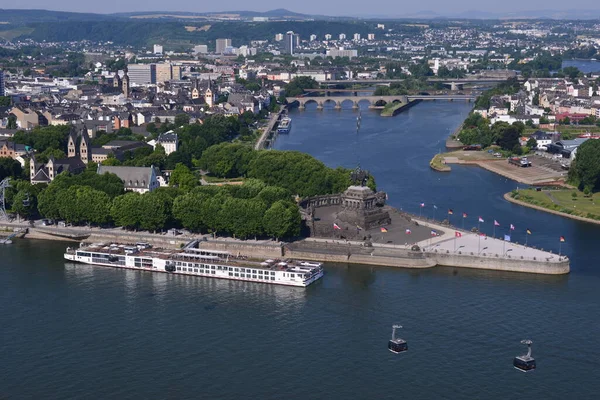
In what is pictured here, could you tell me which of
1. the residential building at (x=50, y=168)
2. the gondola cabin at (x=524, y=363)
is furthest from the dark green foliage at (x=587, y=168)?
the residential building at (x=50, y=168)

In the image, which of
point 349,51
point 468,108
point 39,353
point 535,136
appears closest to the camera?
point 39,353

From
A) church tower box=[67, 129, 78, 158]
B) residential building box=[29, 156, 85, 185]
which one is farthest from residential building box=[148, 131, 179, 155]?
residential building box=[29, 156, 85, 185]

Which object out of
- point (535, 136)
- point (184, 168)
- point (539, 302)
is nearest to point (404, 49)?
point (535, 136)

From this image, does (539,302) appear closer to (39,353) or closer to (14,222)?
(39,353)

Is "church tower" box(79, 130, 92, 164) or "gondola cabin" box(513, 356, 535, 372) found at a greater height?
"church tower" box(79, 130, 92, 164)

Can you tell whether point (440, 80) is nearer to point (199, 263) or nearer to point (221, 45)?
point (221, 45)

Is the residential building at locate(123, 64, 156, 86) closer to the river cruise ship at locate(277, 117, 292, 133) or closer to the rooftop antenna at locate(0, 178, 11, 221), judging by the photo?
the river cruise ship at locate(277, 117, 292, 133)

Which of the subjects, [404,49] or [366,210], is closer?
[366,210]
